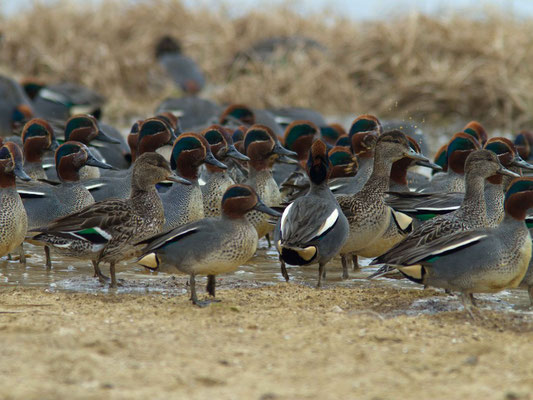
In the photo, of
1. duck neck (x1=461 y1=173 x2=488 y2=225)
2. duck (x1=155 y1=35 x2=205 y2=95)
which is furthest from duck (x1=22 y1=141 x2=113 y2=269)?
duck (x1=155 y1=35 x2=205 y2=95)

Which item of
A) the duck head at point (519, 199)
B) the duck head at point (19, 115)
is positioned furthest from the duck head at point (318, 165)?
the duck head at point (19, 115)

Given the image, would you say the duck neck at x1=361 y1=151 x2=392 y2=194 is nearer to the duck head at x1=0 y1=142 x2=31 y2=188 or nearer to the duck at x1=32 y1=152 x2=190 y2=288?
the duck at x1=32 y1=152 x2=190 y2=288

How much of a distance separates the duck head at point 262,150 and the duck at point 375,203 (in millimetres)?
1028

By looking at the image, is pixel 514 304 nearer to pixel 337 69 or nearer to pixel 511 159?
pixel 511 159

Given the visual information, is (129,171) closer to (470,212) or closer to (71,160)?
(71,160)

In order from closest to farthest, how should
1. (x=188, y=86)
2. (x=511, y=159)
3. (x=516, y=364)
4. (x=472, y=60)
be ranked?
(x=516, y=364) < (x=511, y=159) < (x=472, y=60) < (x=188, y=86)

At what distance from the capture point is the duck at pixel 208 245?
565cm

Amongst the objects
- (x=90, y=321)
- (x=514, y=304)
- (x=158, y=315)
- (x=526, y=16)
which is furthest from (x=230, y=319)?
(x=526, y=16)

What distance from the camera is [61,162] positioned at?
7473mm

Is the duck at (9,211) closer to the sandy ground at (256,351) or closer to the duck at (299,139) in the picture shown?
the sandy ground at (256,351)

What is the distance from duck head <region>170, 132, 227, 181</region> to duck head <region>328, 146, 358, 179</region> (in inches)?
61.8

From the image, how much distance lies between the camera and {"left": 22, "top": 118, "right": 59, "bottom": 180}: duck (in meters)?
8.26

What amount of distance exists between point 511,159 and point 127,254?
11.6 feet

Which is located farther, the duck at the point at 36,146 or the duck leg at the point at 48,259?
the duck at the point at 36,146
